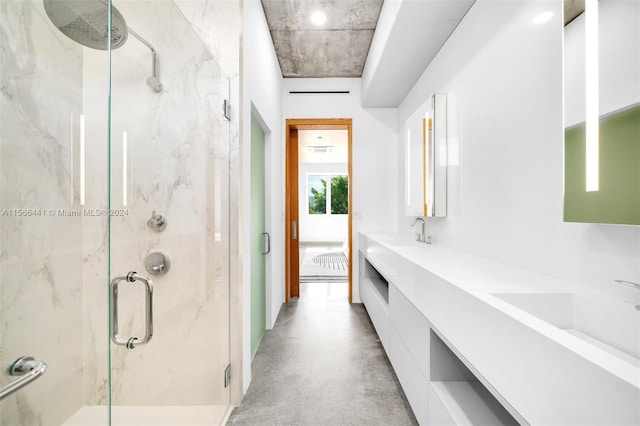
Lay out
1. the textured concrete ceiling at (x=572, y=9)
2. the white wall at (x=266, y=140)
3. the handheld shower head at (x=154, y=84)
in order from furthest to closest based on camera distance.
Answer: the white wall at (x=266, y=140) < the handheld shower head at (x=154, y=84) < the textured concrete ceiling at (x=572, y=9)

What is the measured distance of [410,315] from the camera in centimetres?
157

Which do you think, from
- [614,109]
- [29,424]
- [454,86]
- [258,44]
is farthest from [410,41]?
[29,424]

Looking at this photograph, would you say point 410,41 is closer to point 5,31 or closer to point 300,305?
point 5,31

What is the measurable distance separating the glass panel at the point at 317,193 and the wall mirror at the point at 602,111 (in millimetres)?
8074

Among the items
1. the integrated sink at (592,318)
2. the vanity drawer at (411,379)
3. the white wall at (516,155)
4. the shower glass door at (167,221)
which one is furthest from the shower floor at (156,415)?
the white wall at (516,155)

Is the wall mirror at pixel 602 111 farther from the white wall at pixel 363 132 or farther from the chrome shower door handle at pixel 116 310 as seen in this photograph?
the white wall at pixel 363 132

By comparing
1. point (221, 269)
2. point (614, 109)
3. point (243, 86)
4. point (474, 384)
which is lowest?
point (474, 384)

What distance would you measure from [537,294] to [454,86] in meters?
1.60

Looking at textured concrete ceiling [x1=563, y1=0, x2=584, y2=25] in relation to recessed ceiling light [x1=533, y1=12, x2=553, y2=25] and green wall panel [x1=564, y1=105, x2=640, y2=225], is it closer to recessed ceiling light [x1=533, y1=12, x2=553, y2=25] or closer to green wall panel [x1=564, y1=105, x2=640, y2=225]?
recessed ceiling light [x1=533, y1=12, x2=553, y2=25]

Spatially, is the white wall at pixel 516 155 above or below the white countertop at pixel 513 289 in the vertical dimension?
above

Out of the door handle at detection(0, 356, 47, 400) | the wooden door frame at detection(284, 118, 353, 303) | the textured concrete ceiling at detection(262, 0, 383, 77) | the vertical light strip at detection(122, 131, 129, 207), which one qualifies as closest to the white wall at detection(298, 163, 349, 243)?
the wooden door frame at detection(284, 118, 353, 303)

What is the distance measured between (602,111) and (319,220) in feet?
26.8

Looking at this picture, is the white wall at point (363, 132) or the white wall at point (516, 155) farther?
the white wall at point (363, 132)

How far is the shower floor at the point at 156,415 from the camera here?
1060 mm
